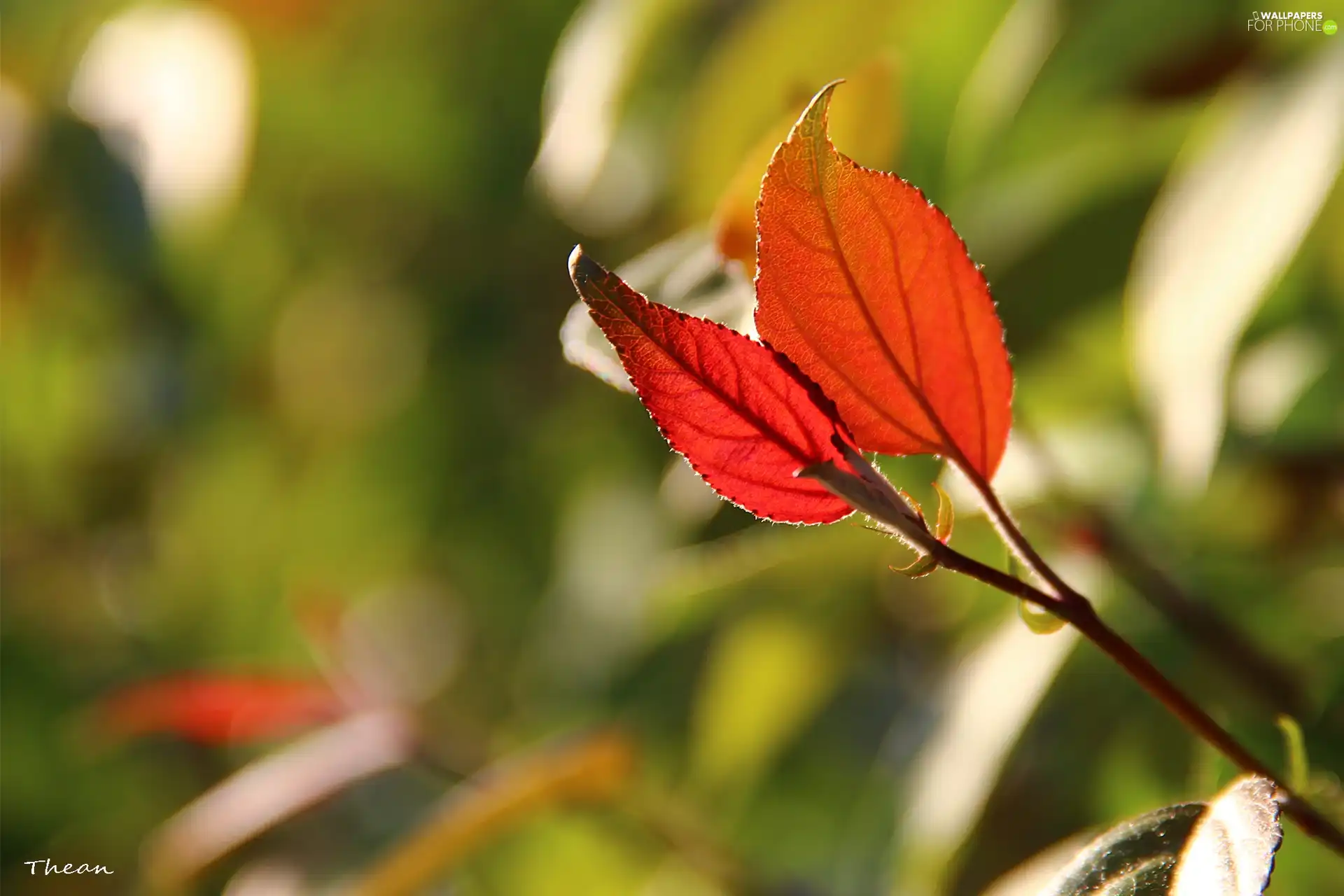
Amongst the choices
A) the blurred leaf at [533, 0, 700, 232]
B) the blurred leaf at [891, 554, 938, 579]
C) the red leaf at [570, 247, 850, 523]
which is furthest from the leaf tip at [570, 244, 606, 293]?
the blurred leaf at [533, 0, 700, 232]

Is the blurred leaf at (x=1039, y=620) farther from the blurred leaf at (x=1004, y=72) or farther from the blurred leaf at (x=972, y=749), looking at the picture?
the blurred leaf at (x=1004, y=72)

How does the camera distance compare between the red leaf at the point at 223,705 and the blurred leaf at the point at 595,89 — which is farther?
the red leaf at the point at 223,705

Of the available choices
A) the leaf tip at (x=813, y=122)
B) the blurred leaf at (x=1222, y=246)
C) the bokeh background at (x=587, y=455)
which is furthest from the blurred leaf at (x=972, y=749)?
the leaf tip at (x=813, y=122)

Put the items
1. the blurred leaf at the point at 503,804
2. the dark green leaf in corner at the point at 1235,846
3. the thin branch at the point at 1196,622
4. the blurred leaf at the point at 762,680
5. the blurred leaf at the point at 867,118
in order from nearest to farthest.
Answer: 1. the dark green leaf in corner at the point at 1235,846
2. the blurred leaf at the point at 867,118
3. the thin branch at the point at 1196,622
4. the blurred leaf at the point at 503,804
5. the blurred leaf at the point at 762,680

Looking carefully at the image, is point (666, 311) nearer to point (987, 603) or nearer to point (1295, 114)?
point (1295, 114)

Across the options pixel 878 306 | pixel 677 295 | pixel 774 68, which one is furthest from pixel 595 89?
pixel 878 306

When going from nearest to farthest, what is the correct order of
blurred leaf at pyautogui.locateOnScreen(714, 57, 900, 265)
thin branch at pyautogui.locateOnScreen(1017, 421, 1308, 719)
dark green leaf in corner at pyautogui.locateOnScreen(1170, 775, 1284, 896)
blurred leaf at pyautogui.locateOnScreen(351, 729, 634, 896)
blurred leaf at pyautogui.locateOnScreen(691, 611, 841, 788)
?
dark green leaf in corner at pyautogui.locateOnScreen(1170, 775, 1284, 896)
blurred leaf at pyautogui.locateOnScreen(714, 57, 900, 265)
thin branch at pyautogui.locateOnScreen(1017, 421, 1308, 719)
blurred leaf at pyautogui.locateOnScreen(351, 729, 634, 896)
blurred leaf at pyautogui.locateOnScreen(691, 611, 841, 788)

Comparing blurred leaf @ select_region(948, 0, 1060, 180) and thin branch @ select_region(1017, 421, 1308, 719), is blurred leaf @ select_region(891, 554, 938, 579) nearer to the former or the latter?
thin branch @ select_region(1017, 421, 1308, 719)
